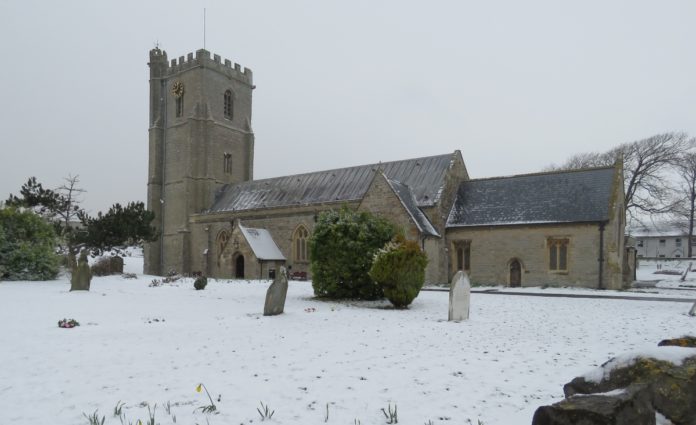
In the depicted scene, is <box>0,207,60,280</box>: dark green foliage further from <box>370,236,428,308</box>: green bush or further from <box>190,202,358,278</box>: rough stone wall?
<box>370,236,428,308</box>: green bush

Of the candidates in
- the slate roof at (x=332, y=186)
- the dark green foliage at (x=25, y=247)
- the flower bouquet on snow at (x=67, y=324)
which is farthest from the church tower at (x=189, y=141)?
the flower bouquet on snow at (x=67, y=324)

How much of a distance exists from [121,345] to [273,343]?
2.86 m

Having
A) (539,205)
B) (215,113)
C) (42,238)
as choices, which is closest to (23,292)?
(42,238)

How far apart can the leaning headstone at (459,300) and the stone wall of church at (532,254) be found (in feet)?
47.7

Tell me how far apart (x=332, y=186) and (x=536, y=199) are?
14.7 meters

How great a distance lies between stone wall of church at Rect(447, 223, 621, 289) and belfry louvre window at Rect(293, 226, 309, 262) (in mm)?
11197

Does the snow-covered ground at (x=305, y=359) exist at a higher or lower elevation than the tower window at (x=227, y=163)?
lower

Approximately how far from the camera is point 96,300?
1636 cm

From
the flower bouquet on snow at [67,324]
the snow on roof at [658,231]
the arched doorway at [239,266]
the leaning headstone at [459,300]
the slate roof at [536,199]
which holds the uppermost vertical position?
the slate roof at [536,199]

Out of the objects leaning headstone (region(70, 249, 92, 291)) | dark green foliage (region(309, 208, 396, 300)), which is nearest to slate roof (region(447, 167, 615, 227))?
dark green foliage (region(309, 208, 396, 300))

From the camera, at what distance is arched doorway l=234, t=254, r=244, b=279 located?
31516mm

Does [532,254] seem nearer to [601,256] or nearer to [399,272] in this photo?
[601,256]

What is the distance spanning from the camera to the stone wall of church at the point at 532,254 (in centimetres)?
2405

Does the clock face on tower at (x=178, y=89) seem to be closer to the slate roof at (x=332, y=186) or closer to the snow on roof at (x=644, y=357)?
the slate roof at (x=332, y=186)
